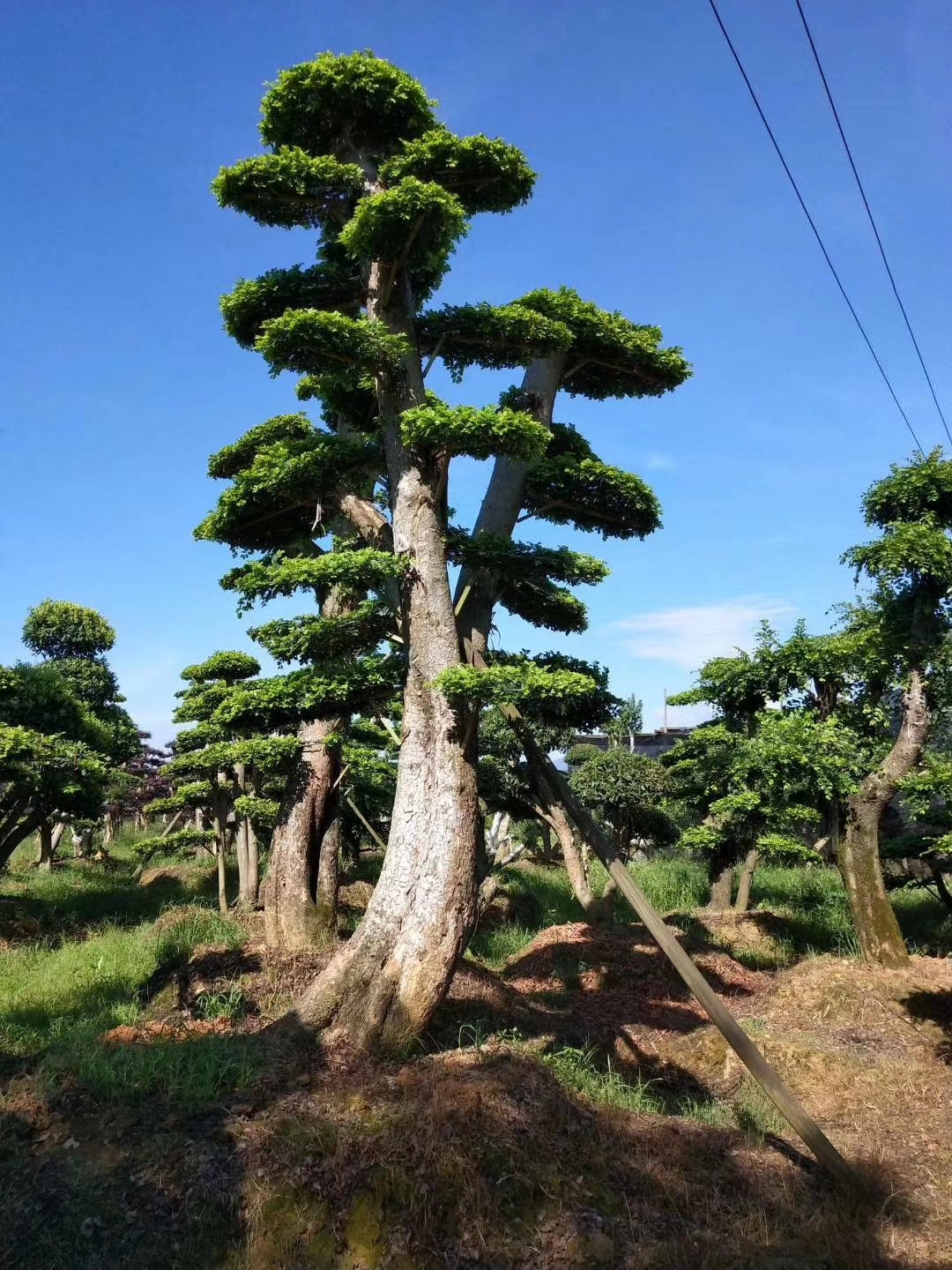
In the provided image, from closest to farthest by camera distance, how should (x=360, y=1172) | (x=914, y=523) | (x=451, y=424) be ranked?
1. (x=360, y=1172)
2. (x=451, y=424)
3. (x=914, y=523)

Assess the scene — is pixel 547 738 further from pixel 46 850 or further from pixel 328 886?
pixel 46 850

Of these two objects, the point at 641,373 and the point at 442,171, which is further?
the point at 641,373

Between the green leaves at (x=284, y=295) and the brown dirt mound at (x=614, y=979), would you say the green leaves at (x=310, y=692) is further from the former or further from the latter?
the brown dirt mound at (x=614, y=979)

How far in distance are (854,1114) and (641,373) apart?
8.12 meters

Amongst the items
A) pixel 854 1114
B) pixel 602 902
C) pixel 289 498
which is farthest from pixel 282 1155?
pixel 602 902

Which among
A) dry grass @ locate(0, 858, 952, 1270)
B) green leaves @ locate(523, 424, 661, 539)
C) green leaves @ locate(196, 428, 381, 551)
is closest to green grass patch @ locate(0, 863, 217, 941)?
dry grass @ locate(0, 858, 952, 1270)

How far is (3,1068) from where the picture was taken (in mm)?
7074

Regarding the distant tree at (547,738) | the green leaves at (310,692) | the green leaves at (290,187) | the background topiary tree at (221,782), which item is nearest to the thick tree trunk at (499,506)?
the distant tree at (547,738)

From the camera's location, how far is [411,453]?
28.9ft

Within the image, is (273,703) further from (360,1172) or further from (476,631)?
(360,1172)

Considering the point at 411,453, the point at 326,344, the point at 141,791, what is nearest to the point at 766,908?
the point at 411,453

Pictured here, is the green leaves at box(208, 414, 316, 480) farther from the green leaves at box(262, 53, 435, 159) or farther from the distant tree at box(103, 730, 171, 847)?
the distant tree at box(103, 730, 171, 847)

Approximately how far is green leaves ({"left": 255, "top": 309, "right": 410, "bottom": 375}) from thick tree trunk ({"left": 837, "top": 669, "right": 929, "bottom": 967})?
9.30 meters

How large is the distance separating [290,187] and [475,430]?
11.2ft
